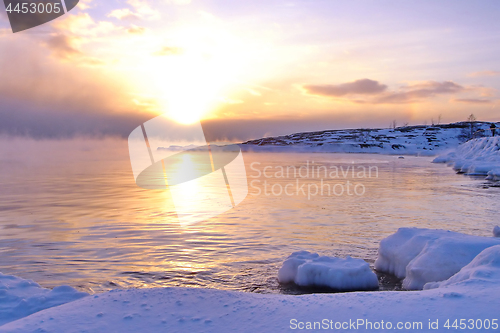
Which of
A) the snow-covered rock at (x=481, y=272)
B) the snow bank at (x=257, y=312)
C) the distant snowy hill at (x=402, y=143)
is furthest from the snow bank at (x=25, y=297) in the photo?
the distant snowy hill at (x=402, y=143)

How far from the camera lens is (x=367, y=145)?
370 ft

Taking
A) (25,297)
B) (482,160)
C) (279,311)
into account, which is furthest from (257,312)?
(482,160)

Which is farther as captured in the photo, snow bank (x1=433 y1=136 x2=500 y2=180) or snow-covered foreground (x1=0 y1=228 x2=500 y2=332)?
snow bank (x1=433 y1=136 x2=500 y2=180)

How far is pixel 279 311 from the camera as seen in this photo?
4.08 meters

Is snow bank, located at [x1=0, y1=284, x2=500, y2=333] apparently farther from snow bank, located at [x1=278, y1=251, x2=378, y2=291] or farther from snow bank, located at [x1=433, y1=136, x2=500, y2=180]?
snow bank, located at [x1=433, y1=136, x2=500, y2=180]

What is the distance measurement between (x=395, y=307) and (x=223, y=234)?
6.22m

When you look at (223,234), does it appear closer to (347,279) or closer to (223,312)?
(347,279)

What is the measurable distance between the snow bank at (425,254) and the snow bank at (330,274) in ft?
2.08

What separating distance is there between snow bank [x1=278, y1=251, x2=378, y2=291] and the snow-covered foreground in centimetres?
135

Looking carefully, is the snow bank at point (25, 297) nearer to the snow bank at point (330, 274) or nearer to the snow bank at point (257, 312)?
the snow bank at point (257, 312)

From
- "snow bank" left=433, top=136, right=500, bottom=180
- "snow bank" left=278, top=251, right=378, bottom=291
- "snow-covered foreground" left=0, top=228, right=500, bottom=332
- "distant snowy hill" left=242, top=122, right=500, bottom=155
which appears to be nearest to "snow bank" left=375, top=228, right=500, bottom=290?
"snow bank" left=278, top=251, right=378, bottom=291

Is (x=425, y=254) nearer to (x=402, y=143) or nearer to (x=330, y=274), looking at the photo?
(x=330, y=274)

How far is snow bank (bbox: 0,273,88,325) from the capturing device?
4633 mm

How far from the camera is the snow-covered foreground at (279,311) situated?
359cm
